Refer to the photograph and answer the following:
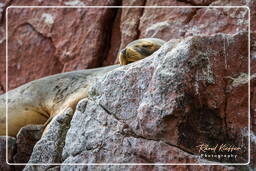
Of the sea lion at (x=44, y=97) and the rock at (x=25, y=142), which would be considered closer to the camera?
the rock at (x=25, y=142)

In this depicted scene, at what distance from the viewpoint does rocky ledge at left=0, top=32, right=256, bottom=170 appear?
3.21 meters

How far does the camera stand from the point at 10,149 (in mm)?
3947

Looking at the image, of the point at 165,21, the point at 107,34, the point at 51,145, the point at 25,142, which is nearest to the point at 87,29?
the point at 107,34

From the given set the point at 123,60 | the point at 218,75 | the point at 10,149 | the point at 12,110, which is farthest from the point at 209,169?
the point at 12,110

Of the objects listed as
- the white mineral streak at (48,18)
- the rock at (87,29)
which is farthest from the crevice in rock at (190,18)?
the white mineral streak at (48,18)

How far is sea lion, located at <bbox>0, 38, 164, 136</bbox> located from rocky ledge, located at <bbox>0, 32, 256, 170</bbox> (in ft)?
2.19

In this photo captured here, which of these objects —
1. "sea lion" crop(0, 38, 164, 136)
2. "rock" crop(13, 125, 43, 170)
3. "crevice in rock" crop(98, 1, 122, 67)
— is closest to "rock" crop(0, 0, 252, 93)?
"crevice in rock" crop(98, 1, 122, 67)

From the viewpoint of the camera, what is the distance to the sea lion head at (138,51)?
3947 millimetres

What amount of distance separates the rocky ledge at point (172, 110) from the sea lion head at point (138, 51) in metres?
0.41

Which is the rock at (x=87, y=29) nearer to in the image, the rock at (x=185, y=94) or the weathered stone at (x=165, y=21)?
the weathered stone at (x=165, y=21)

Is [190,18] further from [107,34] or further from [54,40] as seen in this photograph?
[54,40]

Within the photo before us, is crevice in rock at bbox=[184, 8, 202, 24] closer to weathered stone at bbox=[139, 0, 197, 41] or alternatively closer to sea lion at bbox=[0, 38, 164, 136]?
weathered stone at bbox=[139, 0, 197, 41]

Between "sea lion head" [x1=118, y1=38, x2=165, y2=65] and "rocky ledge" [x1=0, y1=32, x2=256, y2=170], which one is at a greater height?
"sea lion head" [x1=118, y1=38, x2=165, y2=65]

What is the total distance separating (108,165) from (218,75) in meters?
0.73
